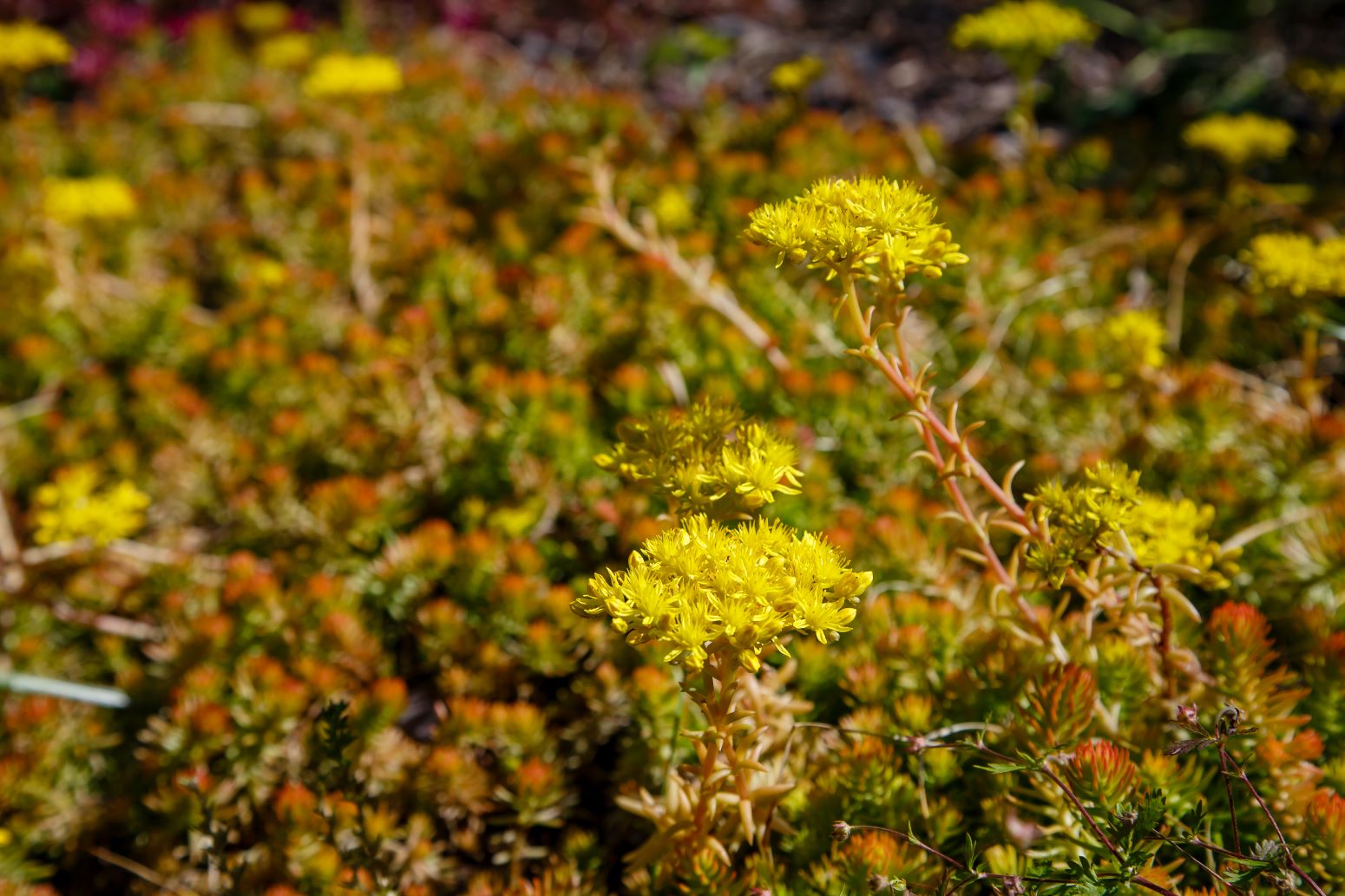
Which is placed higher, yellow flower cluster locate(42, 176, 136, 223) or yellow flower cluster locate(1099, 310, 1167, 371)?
yellow flower cluster locate(1099, 310, 1167, 371)

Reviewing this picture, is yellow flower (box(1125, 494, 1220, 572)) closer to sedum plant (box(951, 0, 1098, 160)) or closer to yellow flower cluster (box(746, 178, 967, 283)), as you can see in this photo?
yellow flower cluster (box(746, 178, 967, 283))

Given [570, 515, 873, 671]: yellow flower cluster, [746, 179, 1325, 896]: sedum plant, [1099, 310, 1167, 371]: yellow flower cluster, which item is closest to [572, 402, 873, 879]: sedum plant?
[570, 515, 873, 671]: yellow flower cluster

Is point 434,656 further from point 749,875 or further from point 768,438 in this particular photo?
point 768,438

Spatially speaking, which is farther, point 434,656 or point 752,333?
point 752,333

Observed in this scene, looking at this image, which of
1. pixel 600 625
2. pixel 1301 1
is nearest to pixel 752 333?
pixel 600 625

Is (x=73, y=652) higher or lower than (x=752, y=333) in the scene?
lower

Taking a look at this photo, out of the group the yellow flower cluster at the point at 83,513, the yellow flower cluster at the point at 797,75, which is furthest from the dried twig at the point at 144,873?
the yellow flower cluster at the point at 797,75

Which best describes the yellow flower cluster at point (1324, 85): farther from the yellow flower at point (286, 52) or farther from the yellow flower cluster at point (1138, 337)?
the yellow flower at point (286, 52)
